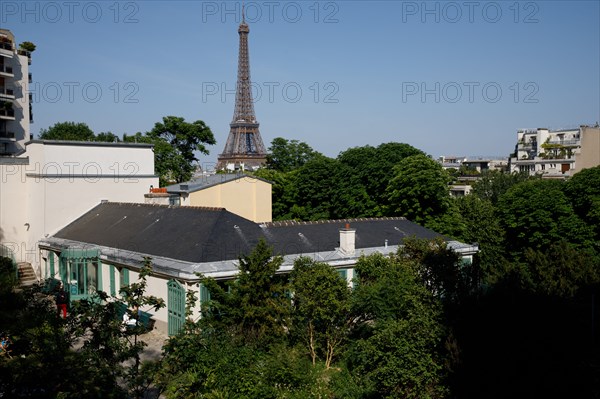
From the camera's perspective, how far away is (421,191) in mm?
33750

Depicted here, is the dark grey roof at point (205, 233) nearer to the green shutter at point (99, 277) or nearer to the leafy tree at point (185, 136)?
the green shutter at point (99, 277)

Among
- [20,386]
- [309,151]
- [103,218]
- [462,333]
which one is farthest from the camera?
[309,151]

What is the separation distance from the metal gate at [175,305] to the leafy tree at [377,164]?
2194 cm

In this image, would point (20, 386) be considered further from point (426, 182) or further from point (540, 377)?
point (426, 182)

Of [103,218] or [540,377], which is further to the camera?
[103,218]

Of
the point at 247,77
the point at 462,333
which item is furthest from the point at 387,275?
the point at 247,77

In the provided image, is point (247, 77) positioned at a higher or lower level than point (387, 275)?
higher

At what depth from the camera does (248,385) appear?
438 inches

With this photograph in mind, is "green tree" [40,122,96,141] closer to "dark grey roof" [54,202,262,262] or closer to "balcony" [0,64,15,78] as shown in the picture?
"balcony" [0,64,15,78]

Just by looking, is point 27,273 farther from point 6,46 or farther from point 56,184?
point 6,46

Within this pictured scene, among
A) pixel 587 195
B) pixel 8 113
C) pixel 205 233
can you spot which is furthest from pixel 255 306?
pixel 8 113

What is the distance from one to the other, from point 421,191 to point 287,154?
31442 mm

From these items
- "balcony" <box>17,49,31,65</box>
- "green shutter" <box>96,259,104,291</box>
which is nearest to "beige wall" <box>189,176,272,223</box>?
"green shutter" <box>96,259,104,291</box>

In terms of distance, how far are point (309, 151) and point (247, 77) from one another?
68.7 ft
